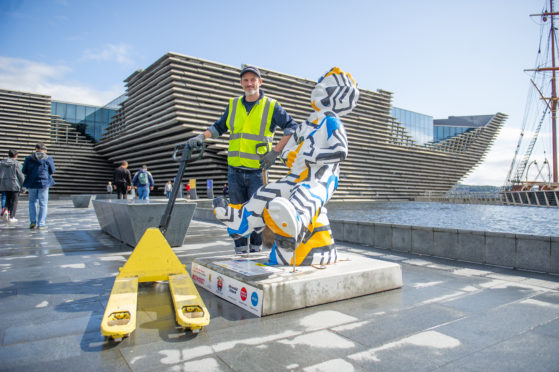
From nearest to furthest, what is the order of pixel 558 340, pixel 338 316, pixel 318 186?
1. pixel 558 340
2. pixel 338 316
3. pixel 318 186

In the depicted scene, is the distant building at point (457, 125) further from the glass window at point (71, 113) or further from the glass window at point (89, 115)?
the glass window at point (71, 113)

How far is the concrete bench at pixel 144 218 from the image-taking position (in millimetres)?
5086

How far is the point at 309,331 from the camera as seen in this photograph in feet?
6.95

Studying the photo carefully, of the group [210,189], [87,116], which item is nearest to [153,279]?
[210,189]

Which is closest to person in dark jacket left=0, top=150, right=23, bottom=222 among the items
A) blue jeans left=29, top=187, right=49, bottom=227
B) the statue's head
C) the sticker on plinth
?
blue jeans left=29, top=187, right=49, bottom=227

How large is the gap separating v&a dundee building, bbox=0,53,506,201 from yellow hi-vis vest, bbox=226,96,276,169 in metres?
21.4

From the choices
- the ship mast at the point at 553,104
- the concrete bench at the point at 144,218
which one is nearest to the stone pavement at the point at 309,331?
the concrete bench at the point at 144,218

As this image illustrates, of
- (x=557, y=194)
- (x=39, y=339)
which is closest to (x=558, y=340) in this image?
(x=39, y=339)

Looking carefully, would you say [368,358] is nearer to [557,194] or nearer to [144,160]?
[144,160]

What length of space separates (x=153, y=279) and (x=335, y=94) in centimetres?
231

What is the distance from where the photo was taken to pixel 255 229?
3170mm

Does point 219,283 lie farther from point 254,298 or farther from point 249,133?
point 249,133

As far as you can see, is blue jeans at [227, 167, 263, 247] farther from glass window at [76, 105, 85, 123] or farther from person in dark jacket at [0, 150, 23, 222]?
glass window at [76, 105, 85, 123]

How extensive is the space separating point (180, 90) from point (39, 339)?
25.2 m
